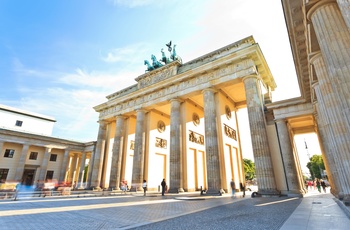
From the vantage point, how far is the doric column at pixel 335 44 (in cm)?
556

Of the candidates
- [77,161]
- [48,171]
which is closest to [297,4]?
[48,171]

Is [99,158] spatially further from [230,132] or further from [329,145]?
[329,145]

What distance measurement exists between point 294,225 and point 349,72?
15.3 feet

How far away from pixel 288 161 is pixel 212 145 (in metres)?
5.89

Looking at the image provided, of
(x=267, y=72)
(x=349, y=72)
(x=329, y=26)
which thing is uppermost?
(x=267, y=72)

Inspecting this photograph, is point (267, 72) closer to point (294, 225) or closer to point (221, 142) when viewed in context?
point (221, 142)

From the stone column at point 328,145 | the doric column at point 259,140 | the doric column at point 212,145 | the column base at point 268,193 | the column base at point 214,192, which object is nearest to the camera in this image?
the stone column at point 328,145

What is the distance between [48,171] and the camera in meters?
33.8

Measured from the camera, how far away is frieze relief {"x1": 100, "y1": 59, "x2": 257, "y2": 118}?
1708 centimetres

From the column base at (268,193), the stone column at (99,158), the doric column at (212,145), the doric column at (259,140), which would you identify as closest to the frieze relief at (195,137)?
the doric column at (212,145)

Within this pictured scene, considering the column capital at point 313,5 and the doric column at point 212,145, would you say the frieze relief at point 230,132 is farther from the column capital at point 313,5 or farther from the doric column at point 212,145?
the column capital at point 313,5

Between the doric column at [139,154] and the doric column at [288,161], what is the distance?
1428cm

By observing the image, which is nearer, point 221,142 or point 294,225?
point 294,225

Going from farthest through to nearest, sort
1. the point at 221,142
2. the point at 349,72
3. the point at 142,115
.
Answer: the point at 142,115, the point at 221,142, the point at 349,72
